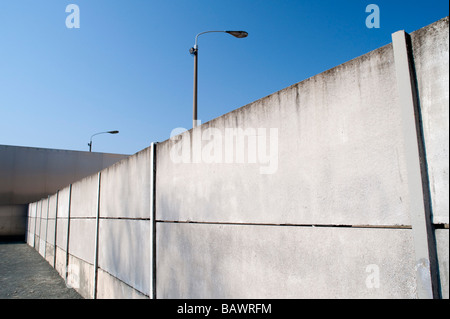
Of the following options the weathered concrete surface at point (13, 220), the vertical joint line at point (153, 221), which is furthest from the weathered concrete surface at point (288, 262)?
the weathered concrete surface at point (13, 220)

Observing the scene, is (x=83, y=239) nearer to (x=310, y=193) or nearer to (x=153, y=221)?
(x=153, y=221)

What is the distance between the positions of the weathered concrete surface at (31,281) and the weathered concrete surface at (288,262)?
16.9ft

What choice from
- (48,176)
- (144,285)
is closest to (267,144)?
(144,285)

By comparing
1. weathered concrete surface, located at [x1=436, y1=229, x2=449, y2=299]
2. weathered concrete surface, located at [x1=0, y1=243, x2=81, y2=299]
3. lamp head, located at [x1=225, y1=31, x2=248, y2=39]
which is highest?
lamp head, located at [x1=225, y1=31, x2=248, y2=39]

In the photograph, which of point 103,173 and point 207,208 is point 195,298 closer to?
point 207,208

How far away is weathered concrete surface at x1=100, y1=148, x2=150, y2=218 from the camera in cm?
449

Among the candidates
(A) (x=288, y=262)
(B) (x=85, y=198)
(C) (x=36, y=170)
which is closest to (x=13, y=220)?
(C) (x=36, y=170)

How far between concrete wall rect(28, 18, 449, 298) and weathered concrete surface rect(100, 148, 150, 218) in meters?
0.48

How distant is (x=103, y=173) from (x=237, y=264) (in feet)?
15.0

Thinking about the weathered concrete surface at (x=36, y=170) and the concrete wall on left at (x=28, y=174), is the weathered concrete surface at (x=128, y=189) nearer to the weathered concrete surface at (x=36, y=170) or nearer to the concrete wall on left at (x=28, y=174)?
the concrete wall on left at (x=28, y=174)

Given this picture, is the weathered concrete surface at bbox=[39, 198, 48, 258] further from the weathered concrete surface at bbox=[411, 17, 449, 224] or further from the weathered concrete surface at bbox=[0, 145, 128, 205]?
the weathered concrete surface at bbox=[411, 17, 449, 224]

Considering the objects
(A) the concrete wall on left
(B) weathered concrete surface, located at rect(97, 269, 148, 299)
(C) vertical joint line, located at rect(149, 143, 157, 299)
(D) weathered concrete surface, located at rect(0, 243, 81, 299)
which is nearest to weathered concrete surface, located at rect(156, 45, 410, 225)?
(C) vertical joint line, located at rect(149, 143, 157, 299)

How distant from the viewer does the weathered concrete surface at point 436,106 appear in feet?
5.00

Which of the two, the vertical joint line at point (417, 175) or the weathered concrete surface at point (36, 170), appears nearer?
the vertical joint line at point (417, 175)
